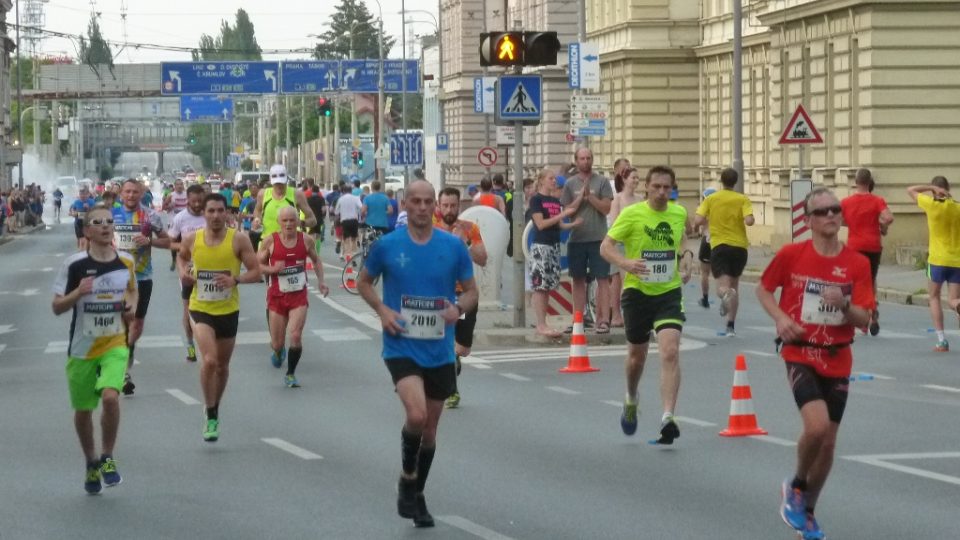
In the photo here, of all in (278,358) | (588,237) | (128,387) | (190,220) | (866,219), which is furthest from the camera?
(866,219)

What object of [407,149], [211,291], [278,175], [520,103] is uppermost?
[520,103]

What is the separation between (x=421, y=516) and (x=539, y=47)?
1230 centimetres

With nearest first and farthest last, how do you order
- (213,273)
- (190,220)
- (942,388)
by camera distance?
→ (213,273)
(942,388)
(190,220)

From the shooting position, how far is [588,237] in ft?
72.0

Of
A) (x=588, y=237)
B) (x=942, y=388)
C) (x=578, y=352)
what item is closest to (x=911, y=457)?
(x=942, y=388)

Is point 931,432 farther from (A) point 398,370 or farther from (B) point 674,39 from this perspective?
(B) point 674,39

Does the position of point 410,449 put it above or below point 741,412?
above

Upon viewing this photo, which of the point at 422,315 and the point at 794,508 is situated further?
the point at 422,315

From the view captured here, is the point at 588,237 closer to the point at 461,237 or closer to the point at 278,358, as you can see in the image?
the point at 278,358

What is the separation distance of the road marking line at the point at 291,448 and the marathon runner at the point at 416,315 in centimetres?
299

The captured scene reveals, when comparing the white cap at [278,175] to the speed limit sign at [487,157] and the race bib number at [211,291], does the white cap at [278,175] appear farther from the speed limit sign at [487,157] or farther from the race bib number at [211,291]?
the speed limit sign at [487,157]

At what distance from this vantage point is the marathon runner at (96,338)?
39.4 ft

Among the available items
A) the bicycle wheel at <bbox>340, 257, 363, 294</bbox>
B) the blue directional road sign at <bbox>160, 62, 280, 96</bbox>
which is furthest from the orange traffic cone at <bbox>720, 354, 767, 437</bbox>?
the blue directional road sign at <bbox>160, 62, 280, 96</bbox>

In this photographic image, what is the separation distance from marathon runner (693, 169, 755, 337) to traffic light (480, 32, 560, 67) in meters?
2.49
